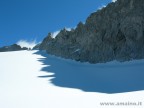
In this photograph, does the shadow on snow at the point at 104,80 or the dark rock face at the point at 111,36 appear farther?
the dark rock face at the point at 111,36

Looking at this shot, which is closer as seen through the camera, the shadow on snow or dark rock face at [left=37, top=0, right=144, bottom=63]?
the shadow on snow

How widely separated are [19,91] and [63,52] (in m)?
41.1

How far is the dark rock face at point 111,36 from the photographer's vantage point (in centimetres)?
3884

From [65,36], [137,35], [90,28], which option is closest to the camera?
[137,35]

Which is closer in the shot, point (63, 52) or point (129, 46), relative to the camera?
point (129, 46)

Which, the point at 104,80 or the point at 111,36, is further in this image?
the point at 111,36

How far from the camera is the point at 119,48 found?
41.4m

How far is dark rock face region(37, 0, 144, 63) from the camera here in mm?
38844

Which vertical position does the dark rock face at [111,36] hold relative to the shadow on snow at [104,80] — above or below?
above

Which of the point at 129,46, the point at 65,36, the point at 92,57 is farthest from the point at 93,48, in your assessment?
the point at 65,36

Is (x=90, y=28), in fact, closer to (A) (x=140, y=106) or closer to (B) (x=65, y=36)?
(B) (x=65, y=36)

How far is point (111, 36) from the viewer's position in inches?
1754

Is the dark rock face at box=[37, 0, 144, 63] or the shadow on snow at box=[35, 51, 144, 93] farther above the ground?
the dark rock face at box=[37, 0, 144, 63]

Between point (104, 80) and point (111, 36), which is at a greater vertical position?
point (111, 36)
